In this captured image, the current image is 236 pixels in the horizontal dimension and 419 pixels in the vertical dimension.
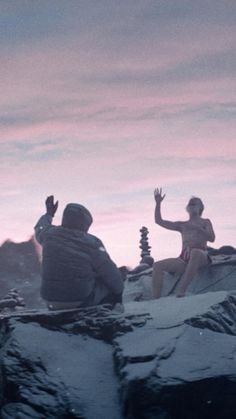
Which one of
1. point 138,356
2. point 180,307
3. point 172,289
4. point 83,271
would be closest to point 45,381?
point 138,356

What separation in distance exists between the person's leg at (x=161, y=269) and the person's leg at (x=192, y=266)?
14.4 inches

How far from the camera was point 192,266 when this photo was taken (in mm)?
10094

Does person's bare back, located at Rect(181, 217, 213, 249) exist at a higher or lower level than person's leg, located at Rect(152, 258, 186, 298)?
higher

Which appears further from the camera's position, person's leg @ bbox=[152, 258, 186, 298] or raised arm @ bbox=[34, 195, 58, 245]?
person's leg @ bbox=[152, 258, 186, 298]

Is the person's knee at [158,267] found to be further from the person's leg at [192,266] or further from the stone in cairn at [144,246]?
the stone in cairn at [144,246]

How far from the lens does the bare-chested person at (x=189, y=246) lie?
33.3 ft

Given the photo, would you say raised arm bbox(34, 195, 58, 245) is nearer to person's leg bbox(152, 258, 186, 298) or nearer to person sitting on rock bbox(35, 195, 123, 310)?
person sitting on rock bbox(35, 195, 123, 310)

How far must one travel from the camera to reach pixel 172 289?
37.3 ft

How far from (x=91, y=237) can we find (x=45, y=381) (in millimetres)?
2144

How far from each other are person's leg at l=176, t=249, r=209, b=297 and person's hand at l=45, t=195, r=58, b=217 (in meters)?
2.48

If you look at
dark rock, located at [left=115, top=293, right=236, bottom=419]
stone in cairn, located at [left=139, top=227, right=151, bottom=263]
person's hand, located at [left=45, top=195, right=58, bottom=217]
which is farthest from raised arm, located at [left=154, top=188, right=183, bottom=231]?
stone in cairn, located at [left=139, top=227, right=151, bottom=263]

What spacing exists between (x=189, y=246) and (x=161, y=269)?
68 centimetres

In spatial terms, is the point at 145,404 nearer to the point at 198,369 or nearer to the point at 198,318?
the point at 198,369

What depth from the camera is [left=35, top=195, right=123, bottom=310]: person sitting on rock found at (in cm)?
799
